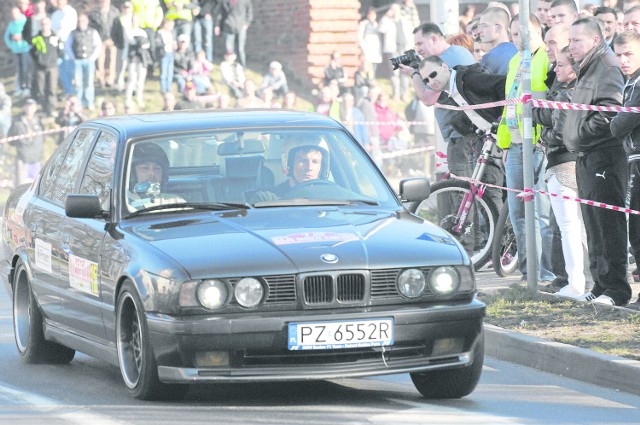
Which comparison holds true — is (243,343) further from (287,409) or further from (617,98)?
(617,98)

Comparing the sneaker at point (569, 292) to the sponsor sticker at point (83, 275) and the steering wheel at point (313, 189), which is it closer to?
the steering wheel at point (313, 189)

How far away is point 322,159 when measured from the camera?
9281 millimetres

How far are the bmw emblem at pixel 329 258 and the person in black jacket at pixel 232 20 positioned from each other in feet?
80.5

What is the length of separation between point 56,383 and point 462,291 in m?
2.60

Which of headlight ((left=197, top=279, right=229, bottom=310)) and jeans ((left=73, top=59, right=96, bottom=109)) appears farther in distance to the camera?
jeans ((left=73, top=59, right=96, bottom=109))

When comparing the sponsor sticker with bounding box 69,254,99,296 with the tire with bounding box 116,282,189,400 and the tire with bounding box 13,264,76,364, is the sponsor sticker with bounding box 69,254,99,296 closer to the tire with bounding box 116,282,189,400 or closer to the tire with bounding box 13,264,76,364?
the tire with bounding box 116,282,189,400

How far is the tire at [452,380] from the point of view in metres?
8.31

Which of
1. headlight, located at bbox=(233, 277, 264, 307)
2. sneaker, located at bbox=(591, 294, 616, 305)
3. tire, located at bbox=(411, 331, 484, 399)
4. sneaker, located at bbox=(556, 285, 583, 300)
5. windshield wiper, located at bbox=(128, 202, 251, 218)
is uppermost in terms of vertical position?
windshield wiper, located at bbox=(128, 202, 251, 218)

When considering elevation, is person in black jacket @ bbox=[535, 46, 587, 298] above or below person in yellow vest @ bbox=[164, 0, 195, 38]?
below

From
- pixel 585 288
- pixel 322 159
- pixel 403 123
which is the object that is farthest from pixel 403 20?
pixel 322 159

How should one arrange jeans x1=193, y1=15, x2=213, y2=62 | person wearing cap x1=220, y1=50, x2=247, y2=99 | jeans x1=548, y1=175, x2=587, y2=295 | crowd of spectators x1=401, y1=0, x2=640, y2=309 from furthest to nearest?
person wearing cap x1=220, y1=50, x2=247, y2=99 < jeans x1=193, y1=15, x2=213, y2=62 < jeans x1=548, y1=175, x2=587, y2=295 < crowd of spectators x1=401, y1=0, x2=640, y2=309

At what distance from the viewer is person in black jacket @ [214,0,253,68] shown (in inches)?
1270

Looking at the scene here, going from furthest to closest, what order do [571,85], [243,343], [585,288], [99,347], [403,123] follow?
[403,123] → [585,288] → [571,85] → [99,347] → [243,343]

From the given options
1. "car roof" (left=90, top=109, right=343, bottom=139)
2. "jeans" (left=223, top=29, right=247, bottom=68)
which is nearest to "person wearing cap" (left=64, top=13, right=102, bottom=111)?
"jeans" (left=223, top=29, right=247, bottom=68)
